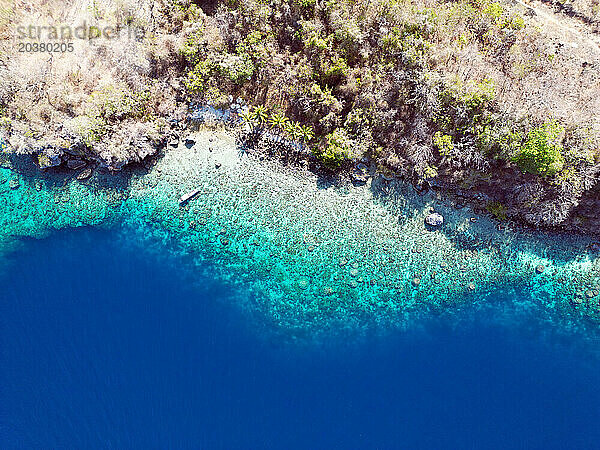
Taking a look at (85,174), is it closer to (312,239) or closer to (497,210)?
(312,239)

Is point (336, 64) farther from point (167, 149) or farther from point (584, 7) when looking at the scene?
point (584, 7)

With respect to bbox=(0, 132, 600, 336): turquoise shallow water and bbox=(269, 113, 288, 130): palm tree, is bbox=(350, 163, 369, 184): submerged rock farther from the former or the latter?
bbox=(269, 113, 288, 130): palm tree

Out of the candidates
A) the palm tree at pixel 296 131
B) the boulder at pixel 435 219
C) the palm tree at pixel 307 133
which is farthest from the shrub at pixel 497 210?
the palm tree at pixel 296 131

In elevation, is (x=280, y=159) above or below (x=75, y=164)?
above

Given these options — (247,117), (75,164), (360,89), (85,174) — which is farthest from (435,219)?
(75,164)

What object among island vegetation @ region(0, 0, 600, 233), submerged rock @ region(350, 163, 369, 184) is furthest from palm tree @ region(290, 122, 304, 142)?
submerged rock @ region(350, 163, 369, 184)

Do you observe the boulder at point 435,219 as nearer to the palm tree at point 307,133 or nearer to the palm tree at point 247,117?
the palm tree at point 307,133
